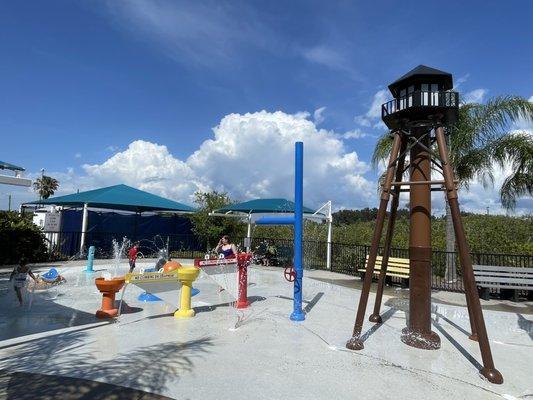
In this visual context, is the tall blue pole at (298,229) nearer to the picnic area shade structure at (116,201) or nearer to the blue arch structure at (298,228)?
the blue arch structure at (298,228)

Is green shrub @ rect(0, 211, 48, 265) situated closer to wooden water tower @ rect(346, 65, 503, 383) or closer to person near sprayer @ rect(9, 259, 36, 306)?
person near sprayer @ rect(9, 259, 36, 306)

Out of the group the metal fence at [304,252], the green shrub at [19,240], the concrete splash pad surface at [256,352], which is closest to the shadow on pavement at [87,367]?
the concrete splash pad surface at [256,352]

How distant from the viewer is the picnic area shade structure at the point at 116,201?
1833 centimetres

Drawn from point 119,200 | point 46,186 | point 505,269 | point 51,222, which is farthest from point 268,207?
point 46,186

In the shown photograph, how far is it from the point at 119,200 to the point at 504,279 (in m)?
15.5

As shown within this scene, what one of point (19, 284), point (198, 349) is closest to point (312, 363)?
point (198, 349)

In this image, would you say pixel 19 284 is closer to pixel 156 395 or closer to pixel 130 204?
pixel 156 395

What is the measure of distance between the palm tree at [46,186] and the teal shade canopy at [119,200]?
48.2 m

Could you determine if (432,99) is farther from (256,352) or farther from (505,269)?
(505,269)

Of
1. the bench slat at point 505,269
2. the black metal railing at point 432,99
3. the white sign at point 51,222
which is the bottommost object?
the bench slat at point 505,269

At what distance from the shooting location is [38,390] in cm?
426

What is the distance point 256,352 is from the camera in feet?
19.1

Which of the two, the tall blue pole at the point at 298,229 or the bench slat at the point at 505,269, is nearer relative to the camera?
the tall blue pole at the point at 298,229

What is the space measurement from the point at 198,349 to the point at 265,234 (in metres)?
20.0
